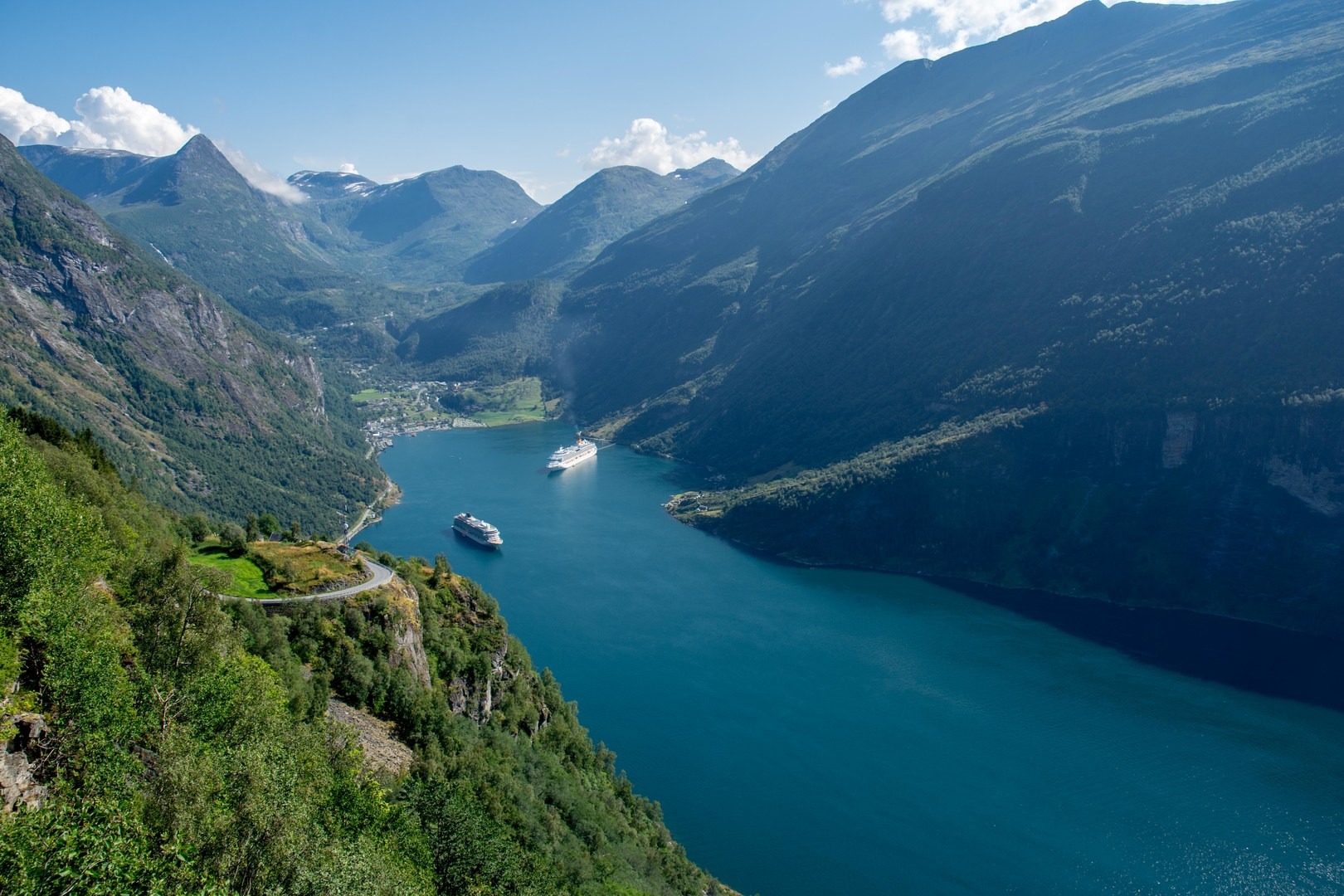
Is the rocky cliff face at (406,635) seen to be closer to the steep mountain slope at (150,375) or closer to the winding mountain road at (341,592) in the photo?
the winding mountain road at (341,592)

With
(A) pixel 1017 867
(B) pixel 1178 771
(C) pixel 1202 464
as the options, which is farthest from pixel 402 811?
(C) pixel 1202 464

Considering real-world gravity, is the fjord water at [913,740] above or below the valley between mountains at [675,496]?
below

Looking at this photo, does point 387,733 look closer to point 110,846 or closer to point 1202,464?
point 110,846

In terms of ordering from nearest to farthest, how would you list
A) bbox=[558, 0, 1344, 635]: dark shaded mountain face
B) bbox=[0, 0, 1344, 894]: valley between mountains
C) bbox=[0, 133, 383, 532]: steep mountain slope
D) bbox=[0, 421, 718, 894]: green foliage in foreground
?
bbox=[0, 421, 718, 894]: green foliage in foreground < bbox=[0, 0, 1344, 894]: valley between mountains < bbox=[558, 0, 1344, 635]: dark shaded mountain face < bbox=[0, 133, 383, 532]: steep mountain slope

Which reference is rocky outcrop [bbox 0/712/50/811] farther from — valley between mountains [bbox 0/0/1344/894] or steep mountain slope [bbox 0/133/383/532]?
steep mountain slope [bbox 0/133/383/532]

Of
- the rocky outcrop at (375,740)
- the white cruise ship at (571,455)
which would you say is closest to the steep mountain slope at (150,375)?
the white cruise ship at (571,455)

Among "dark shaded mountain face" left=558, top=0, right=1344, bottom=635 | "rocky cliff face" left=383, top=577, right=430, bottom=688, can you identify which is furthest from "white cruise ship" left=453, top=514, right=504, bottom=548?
"rocky cliff face" left=383, top=577, right=430, bottom=688
